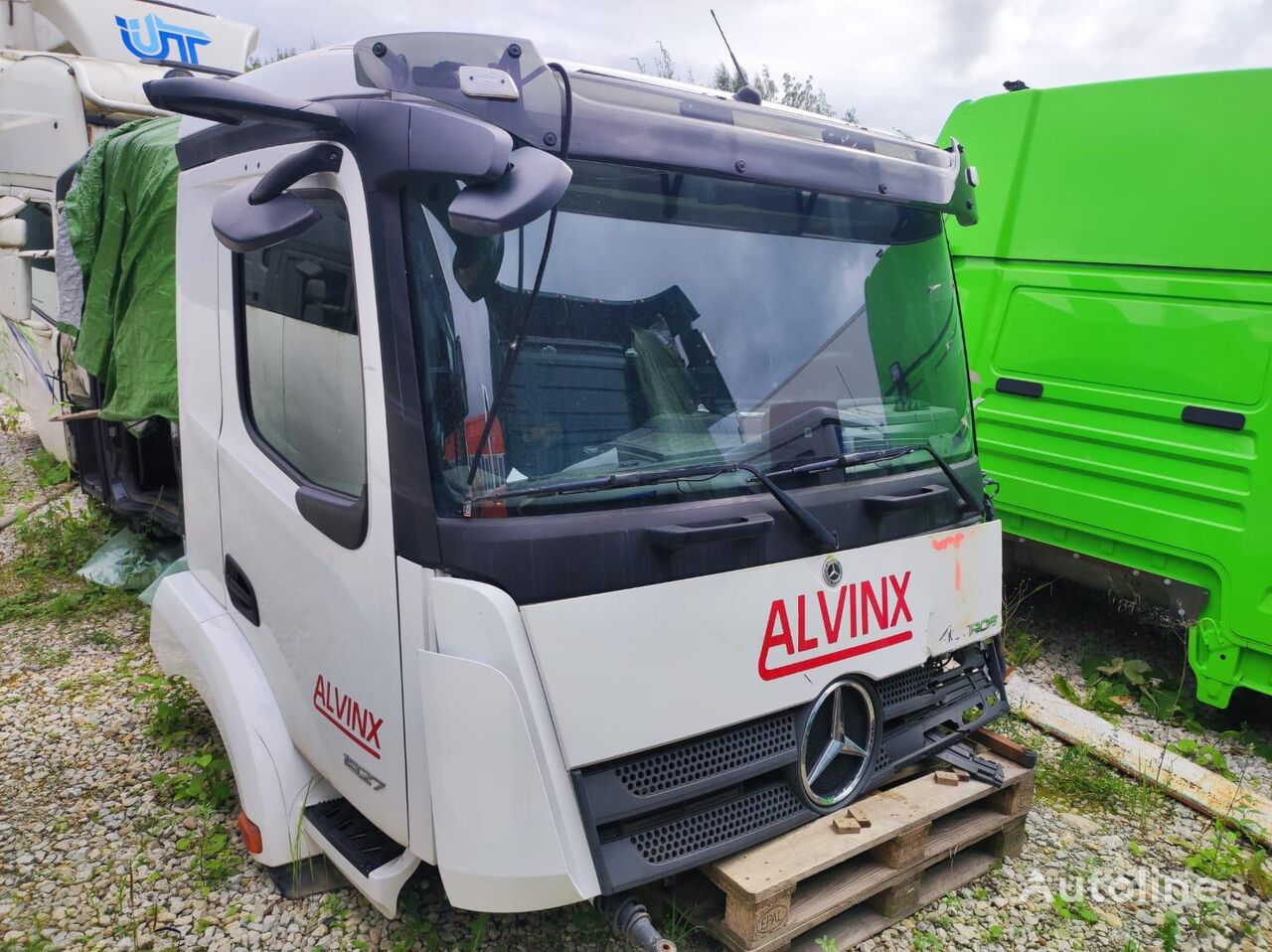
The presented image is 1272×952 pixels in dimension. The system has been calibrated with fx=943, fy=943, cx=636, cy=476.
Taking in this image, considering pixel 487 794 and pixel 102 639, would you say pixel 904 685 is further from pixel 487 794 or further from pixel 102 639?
pixel 102 639

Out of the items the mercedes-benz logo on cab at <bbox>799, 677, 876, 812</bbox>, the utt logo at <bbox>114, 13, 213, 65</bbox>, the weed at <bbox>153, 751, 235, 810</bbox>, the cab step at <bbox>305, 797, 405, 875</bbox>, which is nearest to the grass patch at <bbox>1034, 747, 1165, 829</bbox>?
the mercedes-benz logo on cab at <bbox>799, 677, 876, 812</bbox>

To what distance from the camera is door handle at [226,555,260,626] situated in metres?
2.69

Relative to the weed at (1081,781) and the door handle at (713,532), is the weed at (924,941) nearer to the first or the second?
the weed at (1081,781)

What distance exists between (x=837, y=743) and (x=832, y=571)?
1.54 ft

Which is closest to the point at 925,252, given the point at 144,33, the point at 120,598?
the point at 120,598

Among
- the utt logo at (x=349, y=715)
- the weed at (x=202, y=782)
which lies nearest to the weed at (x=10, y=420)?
the weed at (x=202, y=782)

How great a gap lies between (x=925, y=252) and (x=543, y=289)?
1.32 meters

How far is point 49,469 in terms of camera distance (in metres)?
7.10

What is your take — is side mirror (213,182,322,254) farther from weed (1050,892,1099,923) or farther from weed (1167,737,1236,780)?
weed (1167,737,1236,780)

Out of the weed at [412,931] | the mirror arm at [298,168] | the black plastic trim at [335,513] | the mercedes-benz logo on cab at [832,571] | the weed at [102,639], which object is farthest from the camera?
the weed at [102,639]

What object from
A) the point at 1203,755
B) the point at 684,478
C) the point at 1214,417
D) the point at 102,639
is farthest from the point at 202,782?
the point at 1214,417

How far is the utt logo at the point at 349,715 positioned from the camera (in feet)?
7.12

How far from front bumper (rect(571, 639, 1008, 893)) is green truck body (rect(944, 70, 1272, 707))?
2.17 m

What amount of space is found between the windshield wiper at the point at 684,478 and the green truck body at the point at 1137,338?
101 inches
